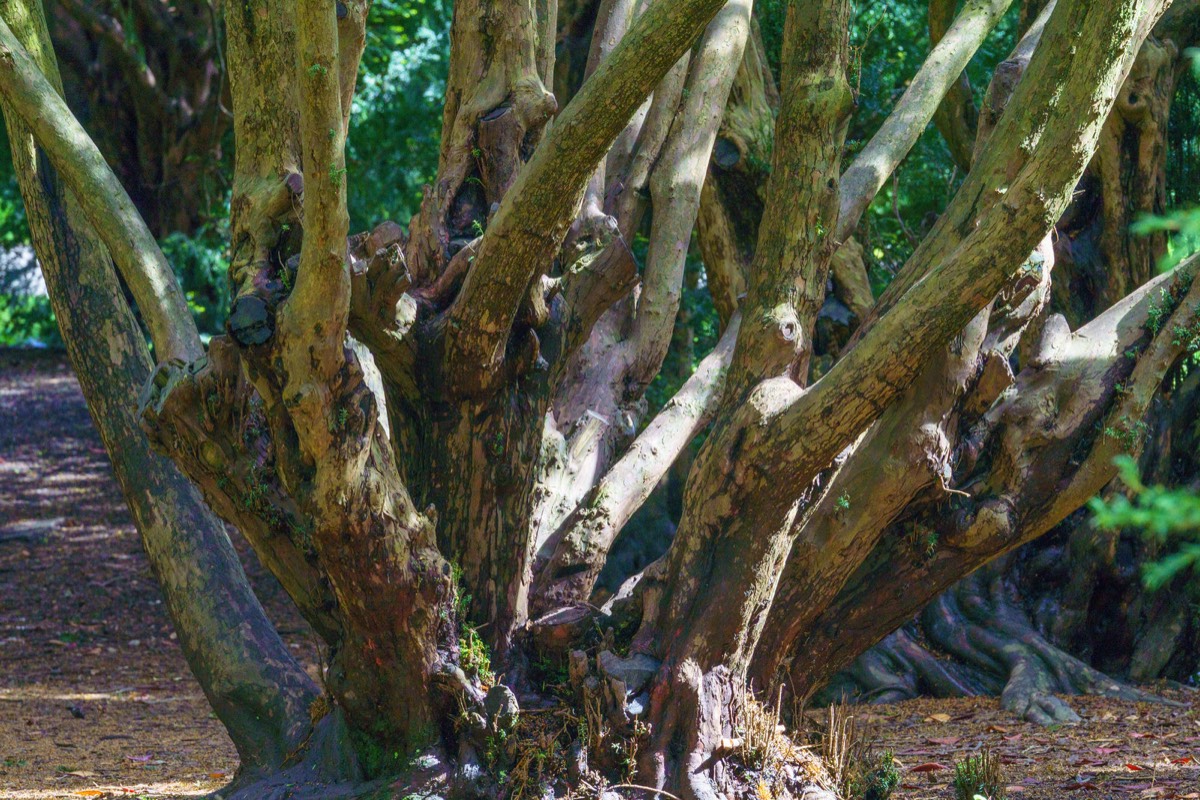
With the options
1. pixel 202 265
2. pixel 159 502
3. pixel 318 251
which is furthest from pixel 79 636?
pixel 318 251

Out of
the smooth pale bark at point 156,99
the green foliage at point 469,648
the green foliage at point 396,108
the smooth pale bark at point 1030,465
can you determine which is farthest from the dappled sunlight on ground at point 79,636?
the green foliage at point 396,108

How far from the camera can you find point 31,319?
15523mm

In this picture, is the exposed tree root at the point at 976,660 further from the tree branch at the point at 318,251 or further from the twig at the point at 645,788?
the tree branch at the point at 318,251

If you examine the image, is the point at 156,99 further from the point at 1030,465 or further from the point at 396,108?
the point at 1030,465

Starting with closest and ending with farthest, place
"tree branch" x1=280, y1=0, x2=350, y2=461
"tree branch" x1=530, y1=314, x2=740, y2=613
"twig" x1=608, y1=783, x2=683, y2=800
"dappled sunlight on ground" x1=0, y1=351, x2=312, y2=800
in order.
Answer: "tree branch" x1=280, y1=0, x2=350, y2=461
"twig" x1=608, y1=783, x2=683, y2=800
"tree branch" x1=530, y1=314, x2=740, y2=613
"dappled sunlight on ground" x1=0, y1=351, x2=312, y2=800

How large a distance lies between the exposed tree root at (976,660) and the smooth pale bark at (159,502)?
3.68m

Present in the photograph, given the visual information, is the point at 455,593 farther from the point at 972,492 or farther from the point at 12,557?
the point at 12,557

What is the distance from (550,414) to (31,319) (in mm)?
13288

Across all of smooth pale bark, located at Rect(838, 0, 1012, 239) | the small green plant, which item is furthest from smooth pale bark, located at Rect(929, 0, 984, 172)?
the small green plant

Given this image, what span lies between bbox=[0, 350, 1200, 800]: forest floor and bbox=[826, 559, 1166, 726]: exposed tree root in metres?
0.22

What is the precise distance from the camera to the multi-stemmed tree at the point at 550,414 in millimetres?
3441

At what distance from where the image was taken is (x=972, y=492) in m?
4.12

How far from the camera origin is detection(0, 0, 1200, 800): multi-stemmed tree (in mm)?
3441

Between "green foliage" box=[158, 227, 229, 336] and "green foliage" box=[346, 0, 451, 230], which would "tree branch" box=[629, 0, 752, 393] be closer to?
"green foliage" box=[346, 0, 451, 230]
